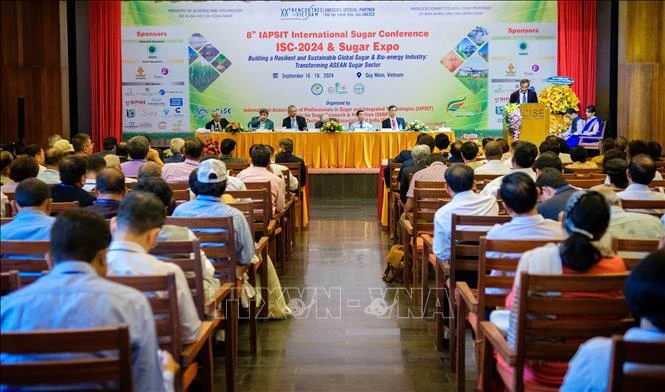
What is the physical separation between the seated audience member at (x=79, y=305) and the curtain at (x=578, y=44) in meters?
13.6

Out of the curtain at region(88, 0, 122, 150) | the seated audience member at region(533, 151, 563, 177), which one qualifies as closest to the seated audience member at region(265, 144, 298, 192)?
the seated audience member at region(533, 151, 563, 177)

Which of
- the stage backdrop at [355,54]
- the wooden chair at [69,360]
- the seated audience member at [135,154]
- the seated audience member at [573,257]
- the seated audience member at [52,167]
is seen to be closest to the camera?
the wooden chair at [69,360]

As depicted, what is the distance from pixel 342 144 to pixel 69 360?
418 inches

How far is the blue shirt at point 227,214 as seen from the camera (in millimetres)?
4242

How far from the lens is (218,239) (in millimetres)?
3963

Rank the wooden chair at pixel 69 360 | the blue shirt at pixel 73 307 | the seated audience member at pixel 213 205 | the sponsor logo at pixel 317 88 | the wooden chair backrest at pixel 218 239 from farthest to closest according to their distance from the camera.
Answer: the sponsor logo at pixel 317 88
the seated audience member at pixel 213 205
the wooden chair backrest at pixel 218 239
the blue shirt at pixel 73 307
the wooden chair at pixel 69 360

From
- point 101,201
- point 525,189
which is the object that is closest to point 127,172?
point 101,201

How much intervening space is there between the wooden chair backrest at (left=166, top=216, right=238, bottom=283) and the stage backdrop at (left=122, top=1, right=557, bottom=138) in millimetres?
10888

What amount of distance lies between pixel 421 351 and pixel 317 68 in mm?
10720

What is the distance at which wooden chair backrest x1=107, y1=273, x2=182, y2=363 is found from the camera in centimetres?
257

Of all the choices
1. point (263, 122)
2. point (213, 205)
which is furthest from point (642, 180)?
point (263, 122)

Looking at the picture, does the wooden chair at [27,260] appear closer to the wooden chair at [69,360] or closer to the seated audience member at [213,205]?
the seated audience member at [213,205]

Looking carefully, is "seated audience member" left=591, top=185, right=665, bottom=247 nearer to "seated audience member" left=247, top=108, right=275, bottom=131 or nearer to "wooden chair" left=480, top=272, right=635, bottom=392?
"wooden chair" left=480, top=272, right=635, bottom=392

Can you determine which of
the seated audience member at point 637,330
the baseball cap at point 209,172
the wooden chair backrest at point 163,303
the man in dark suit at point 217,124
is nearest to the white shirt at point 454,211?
the baseball cap at point 209,172
